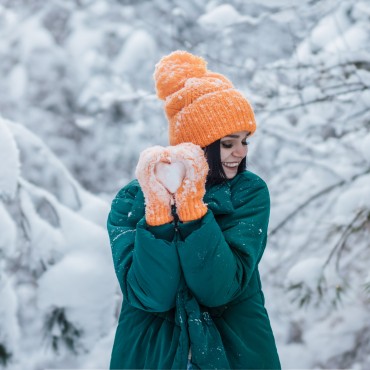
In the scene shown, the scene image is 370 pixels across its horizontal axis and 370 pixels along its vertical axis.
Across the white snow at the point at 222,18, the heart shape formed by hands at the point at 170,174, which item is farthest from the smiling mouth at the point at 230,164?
the white snow at the point at 222,18

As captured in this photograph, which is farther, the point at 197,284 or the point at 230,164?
the point at 230,164

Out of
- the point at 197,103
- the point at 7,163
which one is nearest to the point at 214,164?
the point at 197,103

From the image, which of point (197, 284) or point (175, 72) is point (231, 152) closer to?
point (175, 72)

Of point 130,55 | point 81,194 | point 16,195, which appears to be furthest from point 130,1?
point 16,195

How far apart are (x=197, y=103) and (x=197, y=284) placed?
1.65 ft

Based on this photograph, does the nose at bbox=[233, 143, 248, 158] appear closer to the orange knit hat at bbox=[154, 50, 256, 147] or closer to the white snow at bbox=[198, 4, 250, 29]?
the orange knit hat at bbox=[154, 50, 256, 147]

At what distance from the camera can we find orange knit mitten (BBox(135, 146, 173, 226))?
3.63 ft

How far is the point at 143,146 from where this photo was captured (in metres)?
4.49

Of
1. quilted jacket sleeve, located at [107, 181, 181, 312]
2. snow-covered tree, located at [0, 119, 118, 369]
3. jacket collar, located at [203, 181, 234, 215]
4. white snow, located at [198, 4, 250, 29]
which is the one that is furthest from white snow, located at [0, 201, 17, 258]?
white snow, located at [198, 4, 250, 29]

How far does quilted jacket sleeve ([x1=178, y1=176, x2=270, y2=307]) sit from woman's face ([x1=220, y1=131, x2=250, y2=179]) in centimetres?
11

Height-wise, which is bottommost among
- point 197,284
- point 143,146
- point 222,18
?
point 197,284

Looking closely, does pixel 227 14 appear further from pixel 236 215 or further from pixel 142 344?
pixel 142 344

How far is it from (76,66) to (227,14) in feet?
6.49

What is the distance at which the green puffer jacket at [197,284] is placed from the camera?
109 centimetres
